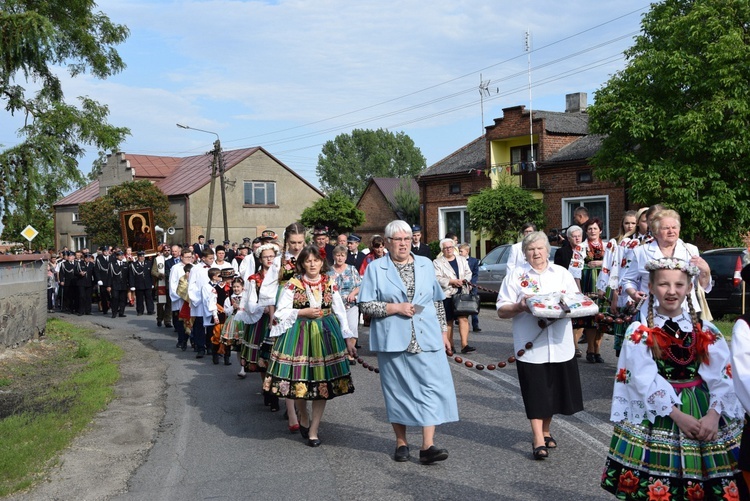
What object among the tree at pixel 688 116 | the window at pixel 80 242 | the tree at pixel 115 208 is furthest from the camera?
the window at pixel 80 242

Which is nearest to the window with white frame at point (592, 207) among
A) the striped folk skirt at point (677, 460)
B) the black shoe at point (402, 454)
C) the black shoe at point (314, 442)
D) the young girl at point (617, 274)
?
the young girl at point (617, 274)

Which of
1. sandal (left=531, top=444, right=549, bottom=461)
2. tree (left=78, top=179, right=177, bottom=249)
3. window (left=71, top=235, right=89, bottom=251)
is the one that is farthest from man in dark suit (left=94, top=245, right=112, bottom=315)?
window (left=71, top=235, right=89, bottom=251)

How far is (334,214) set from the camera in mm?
53594

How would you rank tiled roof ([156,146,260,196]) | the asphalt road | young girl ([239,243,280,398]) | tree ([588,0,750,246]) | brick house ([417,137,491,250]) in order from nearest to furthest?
the asphalt road < young girl ([239,243,280,398]) < tree ([588,0,750,246]) < brick house ([417,137,491,250]) < tiled roof ([156,146,260,196])

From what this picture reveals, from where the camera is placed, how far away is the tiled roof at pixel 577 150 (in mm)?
35500

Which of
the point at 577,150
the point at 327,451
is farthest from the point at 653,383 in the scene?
the point at 577,150

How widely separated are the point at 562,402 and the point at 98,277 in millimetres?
21845

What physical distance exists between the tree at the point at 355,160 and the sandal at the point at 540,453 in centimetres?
10359

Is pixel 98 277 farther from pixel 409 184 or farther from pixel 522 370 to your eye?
pixel 409 184

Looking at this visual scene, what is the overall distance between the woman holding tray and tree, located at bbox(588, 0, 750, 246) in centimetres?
1873

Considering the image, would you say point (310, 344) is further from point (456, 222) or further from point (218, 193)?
point (218, 193)

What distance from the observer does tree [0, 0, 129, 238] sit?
17984mm

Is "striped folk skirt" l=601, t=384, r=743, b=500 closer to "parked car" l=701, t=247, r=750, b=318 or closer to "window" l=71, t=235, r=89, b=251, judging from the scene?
"parked car" l=701, t=247, r=750, b=318

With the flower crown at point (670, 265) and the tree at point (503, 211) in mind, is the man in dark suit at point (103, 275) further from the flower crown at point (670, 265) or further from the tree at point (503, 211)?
the flower crown at point (670, 265)
